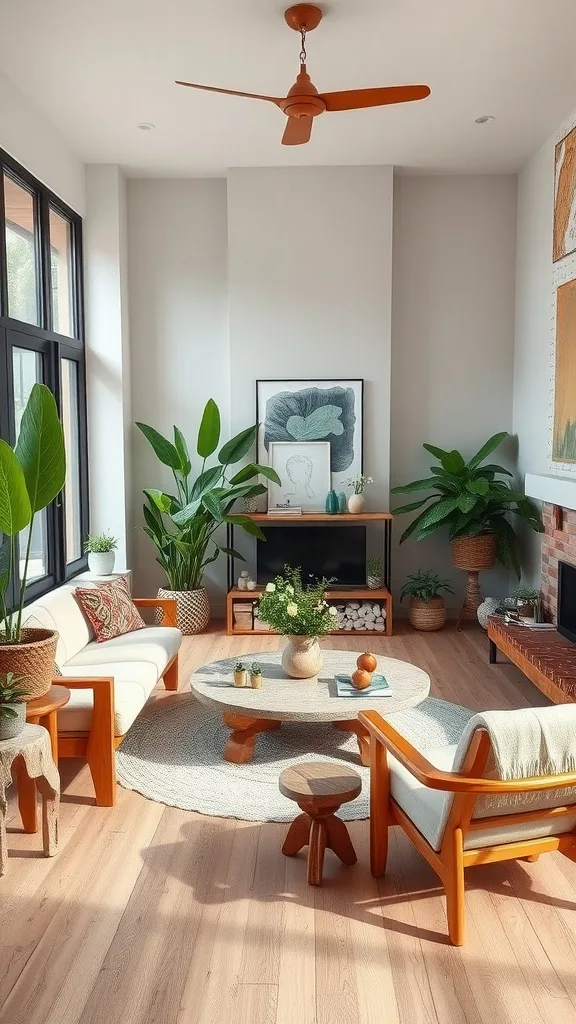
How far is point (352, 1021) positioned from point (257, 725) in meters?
1.76

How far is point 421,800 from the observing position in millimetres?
2650

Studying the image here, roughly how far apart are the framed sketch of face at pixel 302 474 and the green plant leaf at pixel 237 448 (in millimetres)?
301

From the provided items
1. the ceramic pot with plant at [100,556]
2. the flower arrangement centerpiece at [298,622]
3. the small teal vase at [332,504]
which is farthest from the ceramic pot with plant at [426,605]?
the flower arrangement centerpiece at [298,622]

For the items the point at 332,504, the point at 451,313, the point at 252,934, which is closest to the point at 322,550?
the point at 332,504

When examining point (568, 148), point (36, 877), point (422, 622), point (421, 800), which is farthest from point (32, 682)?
point (568, 148)

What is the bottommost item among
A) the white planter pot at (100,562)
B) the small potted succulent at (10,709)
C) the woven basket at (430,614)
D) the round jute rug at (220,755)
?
the round jute rug at (220,755)

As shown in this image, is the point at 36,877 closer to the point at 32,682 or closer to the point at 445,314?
the point at 32,682

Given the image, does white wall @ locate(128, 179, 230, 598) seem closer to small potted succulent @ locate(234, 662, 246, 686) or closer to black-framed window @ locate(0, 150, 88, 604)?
black-framed window @ locate(0, 150, 88, 604)

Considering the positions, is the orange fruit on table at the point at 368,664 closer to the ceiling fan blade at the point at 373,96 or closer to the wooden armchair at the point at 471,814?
the wooden armchair at the point at 471,814

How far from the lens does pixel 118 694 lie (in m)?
3.61

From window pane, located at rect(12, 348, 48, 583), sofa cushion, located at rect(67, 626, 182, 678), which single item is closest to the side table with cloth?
sofa cushion, located at rect(67, 626, 182, 678)

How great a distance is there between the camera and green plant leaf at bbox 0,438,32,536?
3.00 metres

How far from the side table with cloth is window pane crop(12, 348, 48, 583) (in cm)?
180

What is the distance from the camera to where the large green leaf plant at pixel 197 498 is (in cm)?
609
